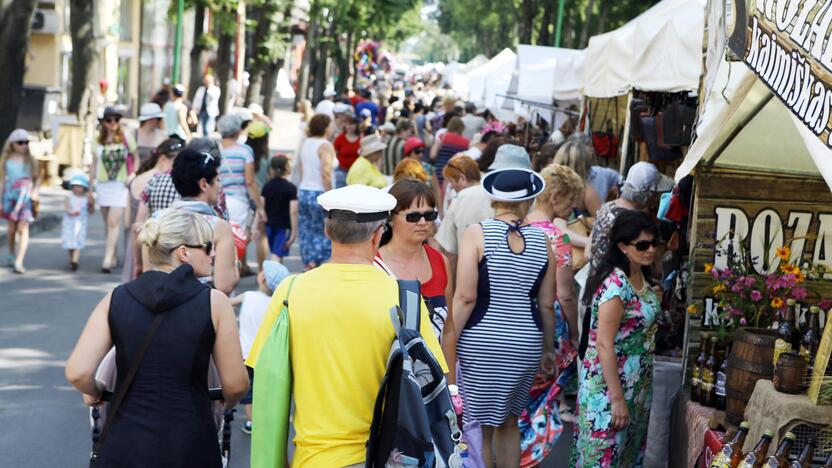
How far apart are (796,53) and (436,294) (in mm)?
2221

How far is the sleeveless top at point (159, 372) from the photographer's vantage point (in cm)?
424

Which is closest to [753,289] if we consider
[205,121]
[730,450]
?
[730,450]

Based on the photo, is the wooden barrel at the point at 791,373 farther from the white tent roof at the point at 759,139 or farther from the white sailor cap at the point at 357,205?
the white sailor cap at the point at 357,205

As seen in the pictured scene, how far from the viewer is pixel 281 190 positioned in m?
12.8

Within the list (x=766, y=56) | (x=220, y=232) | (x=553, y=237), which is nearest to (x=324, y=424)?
(x=766, y=56)

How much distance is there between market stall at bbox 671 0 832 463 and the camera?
4.89 m

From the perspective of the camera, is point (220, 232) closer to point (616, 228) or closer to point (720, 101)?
point (616, 228)

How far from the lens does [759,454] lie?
4633 mm

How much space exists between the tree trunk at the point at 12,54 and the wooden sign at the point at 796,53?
1585cm

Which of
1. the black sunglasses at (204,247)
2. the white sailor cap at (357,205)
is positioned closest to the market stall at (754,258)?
the white sailor cap at (357,205)

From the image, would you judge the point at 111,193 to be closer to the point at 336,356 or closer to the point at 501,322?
the point at 501,322

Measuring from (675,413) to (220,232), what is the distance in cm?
274

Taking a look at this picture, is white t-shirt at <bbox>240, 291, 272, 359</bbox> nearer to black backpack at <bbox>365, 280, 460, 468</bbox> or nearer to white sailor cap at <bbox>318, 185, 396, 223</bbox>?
white sailor cap at <bbox>318, 185, 396, 223</bbox>

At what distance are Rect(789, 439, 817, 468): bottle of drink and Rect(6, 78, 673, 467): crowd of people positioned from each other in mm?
1288
